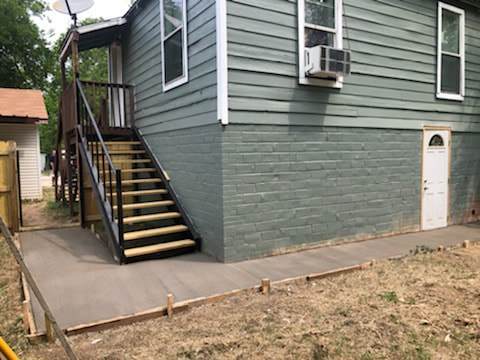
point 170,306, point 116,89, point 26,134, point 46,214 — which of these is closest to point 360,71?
point 170,306

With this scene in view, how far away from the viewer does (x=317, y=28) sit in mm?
5352

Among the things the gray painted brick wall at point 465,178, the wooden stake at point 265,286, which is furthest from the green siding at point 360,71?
the wooden stake at point 265,286

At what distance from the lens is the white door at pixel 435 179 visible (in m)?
6.80

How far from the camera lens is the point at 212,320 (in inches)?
129

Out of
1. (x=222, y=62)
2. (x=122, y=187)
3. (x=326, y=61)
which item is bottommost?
(x=122, y=187)

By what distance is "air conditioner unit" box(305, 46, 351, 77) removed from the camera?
5.00 meters

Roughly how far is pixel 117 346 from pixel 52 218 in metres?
6.22

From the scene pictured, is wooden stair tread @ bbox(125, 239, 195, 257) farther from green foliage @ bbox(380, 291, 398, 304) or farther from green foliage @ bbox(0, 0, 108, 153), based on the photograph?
green foliage @ bbox(0, 0, 108, 153)

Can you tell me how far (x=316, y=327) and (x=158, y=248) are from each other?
2607mm

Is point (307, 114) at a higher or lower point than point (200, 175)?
higher

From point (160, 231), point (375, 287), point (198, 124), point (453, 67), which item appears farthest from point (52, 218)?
point (453, 67)

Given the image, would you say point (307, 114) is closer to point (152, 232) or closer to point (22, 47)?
point (152, 232)

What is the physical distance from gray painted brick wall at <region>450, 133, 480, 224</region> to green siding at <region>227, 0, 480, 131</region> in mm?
320

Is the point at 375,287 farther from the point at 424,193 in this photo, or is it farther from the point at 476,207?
the point at 476,207
